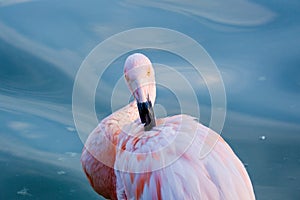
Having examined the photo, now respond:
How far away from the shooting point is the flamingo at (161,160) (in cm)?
226

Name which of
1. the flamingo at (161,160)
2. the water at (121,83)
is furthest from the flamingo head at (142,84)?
the water at (121,83)

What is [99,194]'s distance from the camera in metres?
2.90

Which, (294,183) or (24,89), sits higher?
(24,89)

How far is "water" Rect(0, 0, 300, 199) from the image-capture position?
→ 3.13m

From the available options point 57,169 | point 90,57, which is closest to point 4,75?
point 90,57

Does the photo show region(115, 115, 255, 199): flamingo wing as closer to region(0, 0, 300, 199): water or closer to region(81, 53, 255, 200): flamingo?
region(81, 53, 255, 200): flamingo

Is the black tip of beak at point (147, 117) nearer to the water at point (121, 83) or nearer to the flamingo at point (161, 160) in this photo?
the flamingo at point (161, 160)

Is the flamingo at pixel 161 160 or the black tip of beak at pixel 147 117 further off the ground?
the black tip of beak at pixel 147 117

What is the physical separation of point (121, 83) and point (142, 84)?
1.00 m

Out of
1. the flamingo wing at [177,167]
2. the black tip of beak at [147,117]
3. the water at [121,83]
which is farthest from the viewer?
the water at [121,83]

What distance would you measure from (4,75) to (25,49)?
0.21 m

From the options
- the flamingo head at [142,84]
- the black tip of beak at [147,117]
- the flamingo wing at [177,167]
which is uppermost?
the flamingo head at [142,84]

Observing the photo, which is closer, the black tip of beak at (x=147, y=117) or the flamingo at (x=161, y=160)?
the flamingo at (x=161, y=160)

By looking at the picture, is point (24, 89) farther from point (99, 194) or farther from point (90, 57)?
point (99, 194)
